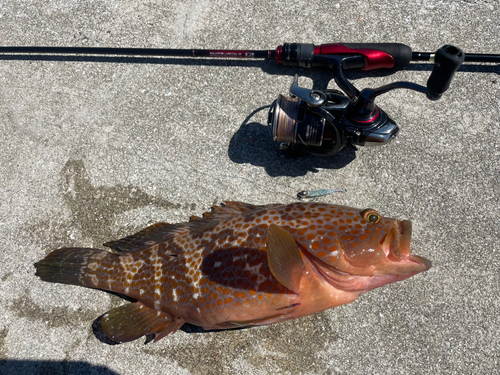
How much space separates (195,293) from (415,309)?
1.86 m

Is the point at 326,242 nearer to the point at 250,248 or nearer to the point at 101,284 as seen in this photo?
the point at 250,248

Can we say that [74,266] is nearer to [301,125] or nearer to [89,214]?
[89,214]

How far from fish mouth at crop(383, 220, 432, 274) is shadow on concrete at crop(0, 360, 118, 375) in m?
2.46

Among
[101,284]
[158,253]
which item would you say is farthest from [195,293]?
[101,284]

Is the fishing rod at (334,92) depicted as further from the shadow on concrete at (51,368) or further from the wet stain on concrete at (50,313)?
the shadow on concrete at (51,368)

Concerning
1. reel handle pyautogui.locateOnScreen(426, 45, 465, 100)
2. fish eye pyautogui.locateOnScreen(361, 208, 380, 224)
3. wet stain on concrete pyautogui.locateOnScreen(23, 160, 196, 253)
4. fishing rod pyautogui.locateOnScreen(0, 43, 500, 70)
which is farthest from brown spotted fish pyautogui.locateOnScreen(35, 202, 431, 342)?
fishing rod pyautogui.locateOnScreen(0, 43, 500, 70)

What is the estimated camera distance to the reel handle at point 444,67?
1.90 metres

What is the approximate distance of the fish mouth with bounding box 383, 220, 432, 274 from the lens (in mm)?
2029

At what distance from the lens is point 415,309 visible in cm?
278

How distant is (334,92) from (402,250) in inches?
54.0

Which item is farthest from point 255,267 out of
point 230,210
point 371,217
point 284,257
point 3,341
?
point 3,341

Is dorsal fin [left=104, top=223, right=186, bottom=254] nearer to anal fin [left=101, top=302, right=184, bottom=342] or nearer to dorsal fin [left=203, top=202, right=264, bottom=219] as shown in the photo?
dorsal fin [left=203, top=202, right=264, bottom=219]

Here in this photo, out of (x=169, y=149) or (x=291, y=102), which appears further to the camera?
(x=169, y=149)

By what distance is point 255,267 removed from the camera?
2.18 meters
